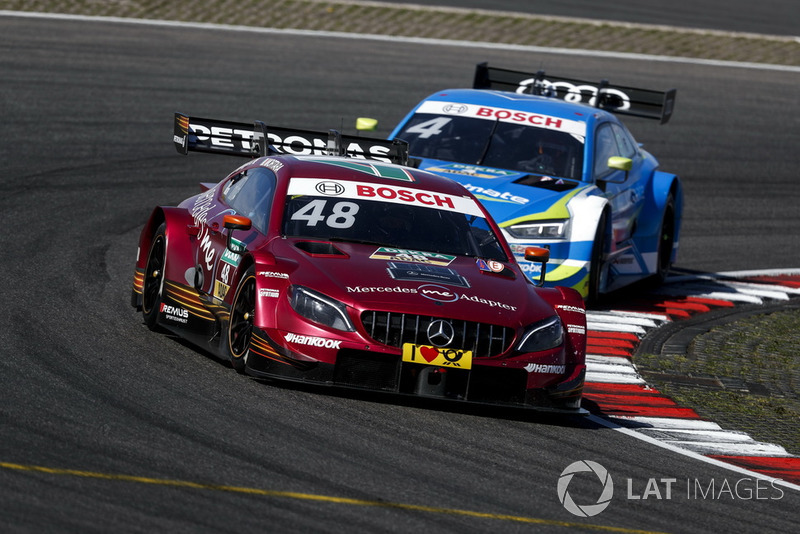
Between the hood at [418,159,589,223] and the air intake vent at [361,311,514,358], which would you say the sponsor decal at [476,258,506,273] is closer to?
the air intake vent at [361,311,514,358]

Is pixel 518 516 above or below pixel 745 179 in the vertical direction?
above

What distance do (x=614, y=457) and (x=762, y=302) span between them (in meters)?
6.82

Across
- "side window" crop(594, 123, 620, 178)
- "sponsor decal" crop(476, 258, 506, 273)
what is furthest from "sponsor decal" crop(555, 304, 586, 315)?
"side window" crop(594, 123, 620, 178)

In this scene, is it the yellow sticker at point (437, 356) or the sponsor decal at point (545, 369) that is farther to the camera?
the sponsor decal at point (545, 369)

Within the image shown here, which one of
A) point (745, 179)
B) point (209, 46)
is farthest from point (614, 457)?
point (209, 46)

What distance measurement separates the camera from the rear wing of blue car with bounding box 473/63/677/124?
47.0 ft

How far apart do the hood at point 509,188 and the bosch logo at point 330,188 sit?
8.21 feet

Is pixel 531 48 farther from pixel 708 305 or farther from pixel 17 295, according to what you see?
pixel 17 295

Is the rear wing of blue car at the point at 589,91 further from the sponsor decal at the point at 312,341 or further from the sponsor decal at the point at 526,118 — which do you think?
the sponsor decal at the point at 312,341

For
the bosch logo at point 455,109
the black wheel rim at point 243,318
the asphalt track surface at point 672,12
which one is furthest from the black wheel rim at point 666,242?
the asphalt track surface at point 672,12

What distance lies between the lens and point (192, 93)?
18.6 metres

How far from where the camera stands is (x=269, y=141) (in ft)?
35.1

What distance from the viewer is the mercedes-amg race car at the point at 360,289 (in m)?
7.41

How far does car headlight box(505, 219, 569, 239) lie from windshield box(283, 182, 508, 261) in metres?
2.18
